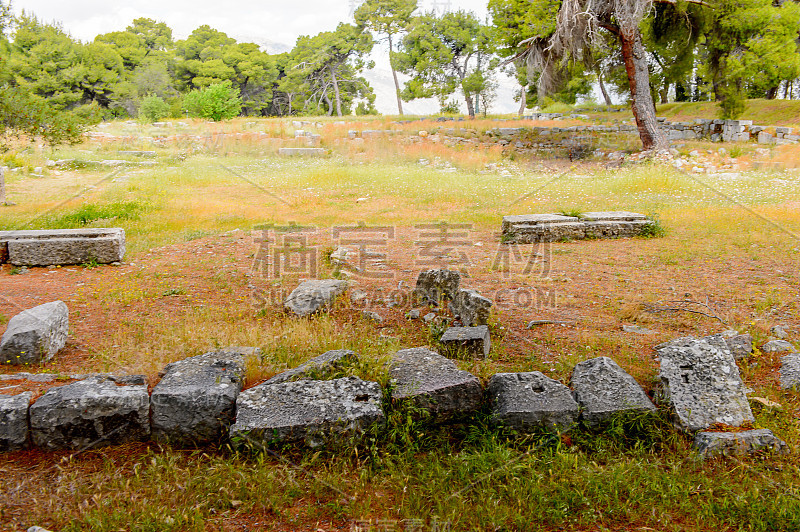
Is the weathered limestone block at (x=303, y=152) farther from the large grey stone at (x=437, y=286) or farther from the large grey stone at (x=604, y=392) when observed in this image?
the large grey stone at (x=604, y=392)

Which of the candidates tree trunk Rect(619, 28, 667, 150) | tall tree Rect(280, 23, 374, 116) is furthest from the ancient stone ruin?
tall tree Rect(280, 23, 374, 116)

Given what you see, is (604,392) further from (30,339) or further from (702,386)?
(30,339)

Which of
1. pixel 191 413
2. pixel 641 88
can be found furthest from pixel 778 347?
pixel 641 88

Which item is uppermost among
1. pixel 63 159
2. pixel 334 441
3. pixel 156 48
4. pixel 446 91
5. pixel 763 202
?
pixel 156 48

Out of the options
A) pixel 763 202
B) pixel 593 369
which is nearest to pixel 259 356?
pixel 593 369

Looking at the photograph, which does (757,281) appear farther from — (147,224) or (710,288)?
(147,224)

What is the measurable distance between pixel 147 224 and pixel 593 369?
28.2 feet

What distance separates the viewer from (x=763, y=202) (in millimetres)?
11141

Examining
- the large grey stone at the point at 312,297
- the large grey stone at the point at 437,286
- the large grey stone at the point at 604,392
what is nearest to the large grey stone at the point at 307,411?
the large grey stone at the point at 604,392

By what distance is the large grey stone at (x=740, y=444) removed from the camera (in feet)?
9.82

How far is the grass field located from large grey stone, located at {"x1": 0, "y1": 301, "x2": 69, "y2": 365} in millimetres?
116

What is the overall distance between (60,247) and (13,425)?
483 centimetres

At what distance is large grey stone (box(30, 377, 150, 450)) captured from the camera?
3.12 meters

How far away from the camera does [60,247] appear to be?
7.15 meters
